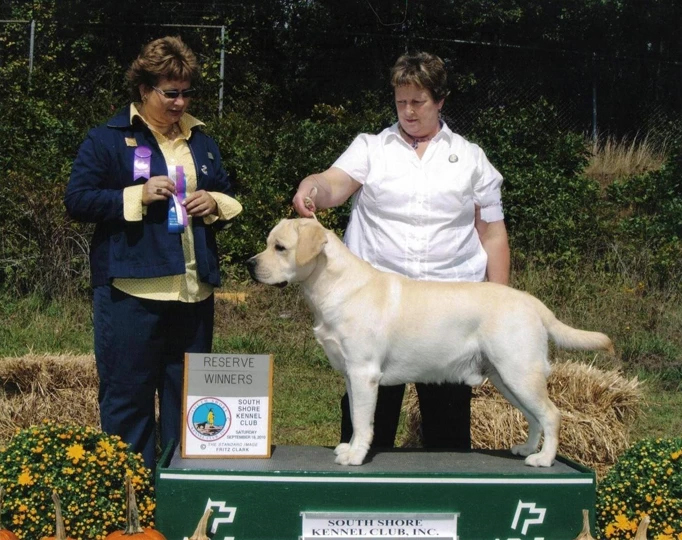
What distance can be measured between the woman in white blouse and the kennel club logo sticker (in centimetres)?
58

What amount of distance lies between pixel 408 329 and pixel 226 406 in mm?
846

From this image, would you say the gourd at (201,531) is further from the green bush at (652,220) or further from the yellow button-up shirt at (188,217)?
the green bush at (652,220)

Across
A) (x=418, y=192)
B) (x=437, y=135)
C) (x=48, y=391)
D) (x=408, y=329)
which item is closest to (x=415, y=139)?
(x=437, y=135)

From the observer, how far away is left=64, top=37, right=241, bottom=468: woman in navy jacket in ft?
12.8

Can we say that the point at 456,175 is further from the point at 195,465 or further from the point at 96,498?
the point at 96,498

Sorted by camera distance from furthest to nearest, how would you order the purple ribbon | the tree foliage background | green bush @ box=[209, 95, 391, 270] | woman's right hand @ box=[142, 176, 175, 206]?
the tree foliage background
green bush @ box=[209, 95, 391, 270]
the purple ribbon
woman's right hand @ box=[142, 176, 175, 206]

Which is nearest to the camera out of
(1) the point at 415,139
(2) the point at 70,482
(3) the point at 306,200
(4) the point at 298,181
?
(2) the point at 70,482

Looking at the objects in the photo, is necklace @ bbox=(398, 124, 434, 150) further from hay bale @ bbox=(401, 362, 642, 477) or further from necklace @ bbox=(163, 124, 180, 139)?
hay bale @ bbox=(401, 362, 642, 477)

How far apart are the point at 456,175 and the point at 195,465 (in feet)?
5.61

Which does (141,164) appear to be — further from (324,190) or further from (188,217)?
(324,190)

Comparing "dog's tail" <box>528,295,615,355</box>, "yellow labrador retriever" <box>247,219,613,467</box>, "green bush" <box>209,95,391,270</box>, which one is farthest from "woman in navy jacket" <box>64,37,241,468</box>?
"green bush" <box>209,95,391,270</box>

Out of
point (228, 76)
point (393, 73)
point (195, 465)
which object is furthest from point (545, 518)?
point (228, 76)

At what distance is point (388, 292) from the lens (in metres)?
3.74

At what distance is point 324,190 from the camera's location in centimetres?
400
